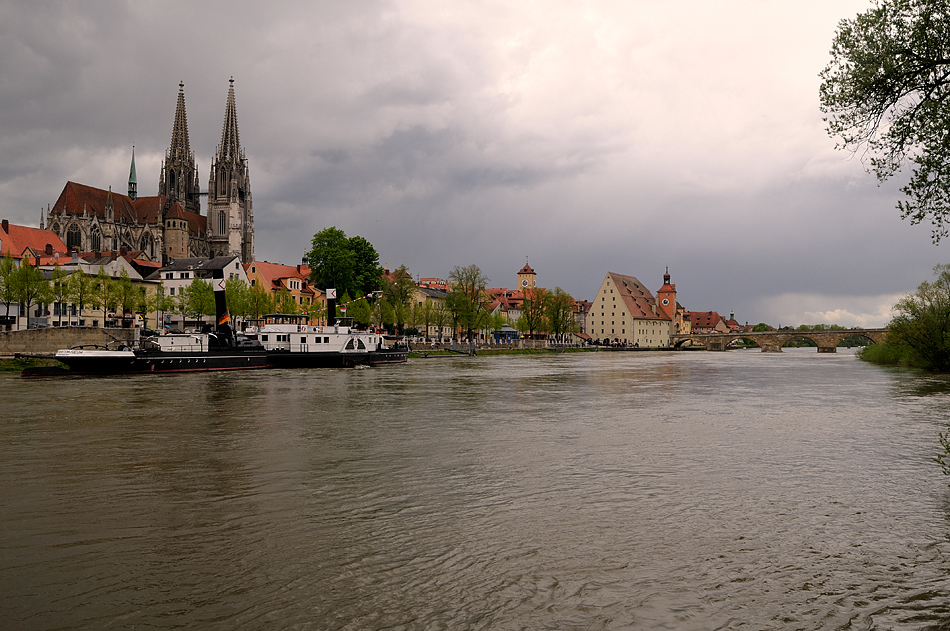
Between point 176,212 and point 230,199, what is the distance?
1342cm

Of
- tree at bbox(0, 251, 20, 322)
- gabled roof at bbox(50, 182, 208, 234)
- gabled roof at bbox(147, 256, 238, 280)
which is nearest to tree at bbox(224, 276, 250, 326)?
tree at bbox(0, 251, 20, 322)

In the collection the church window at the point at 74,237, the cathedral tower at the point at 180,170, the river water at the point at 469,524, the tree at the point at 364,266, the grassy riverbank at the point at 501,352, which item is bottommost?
the river water at the point at 469,524

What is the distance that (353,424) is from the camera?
23.8m

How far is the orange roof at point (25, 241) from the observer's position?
306 ft

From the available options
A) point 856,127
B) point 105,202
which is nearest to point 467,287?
point 105,202

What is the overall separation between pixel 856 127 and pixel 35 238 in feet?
367

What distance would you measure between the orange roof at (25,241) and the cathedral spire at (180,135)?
60.1m

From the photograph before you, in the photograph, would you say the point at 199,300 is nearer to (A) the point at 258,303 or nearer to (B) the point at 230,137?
(A) the point at 258,303

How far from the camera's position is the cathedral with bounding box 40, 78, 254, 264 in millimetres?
124375

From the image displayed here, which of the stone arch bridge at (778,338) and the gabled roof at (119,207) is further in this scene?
the gabled roof at (119,207)

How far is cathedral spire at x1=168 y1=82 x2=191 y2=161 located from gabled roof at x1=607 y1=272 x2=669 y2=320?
104 meters

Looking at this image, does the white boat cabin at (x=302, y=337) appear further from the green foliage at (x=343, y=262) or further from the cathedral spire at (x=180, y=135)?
the cathedral spire at (x=180, y=135)

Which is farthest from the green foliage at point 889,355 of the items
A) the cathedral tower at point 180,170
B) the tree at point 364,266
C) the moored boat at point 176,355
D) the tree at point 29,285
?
the cathedral tower at point 180,170

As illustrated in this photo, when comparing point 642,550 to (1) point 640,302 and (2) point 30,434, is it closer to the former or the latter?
(2) point 30,434
